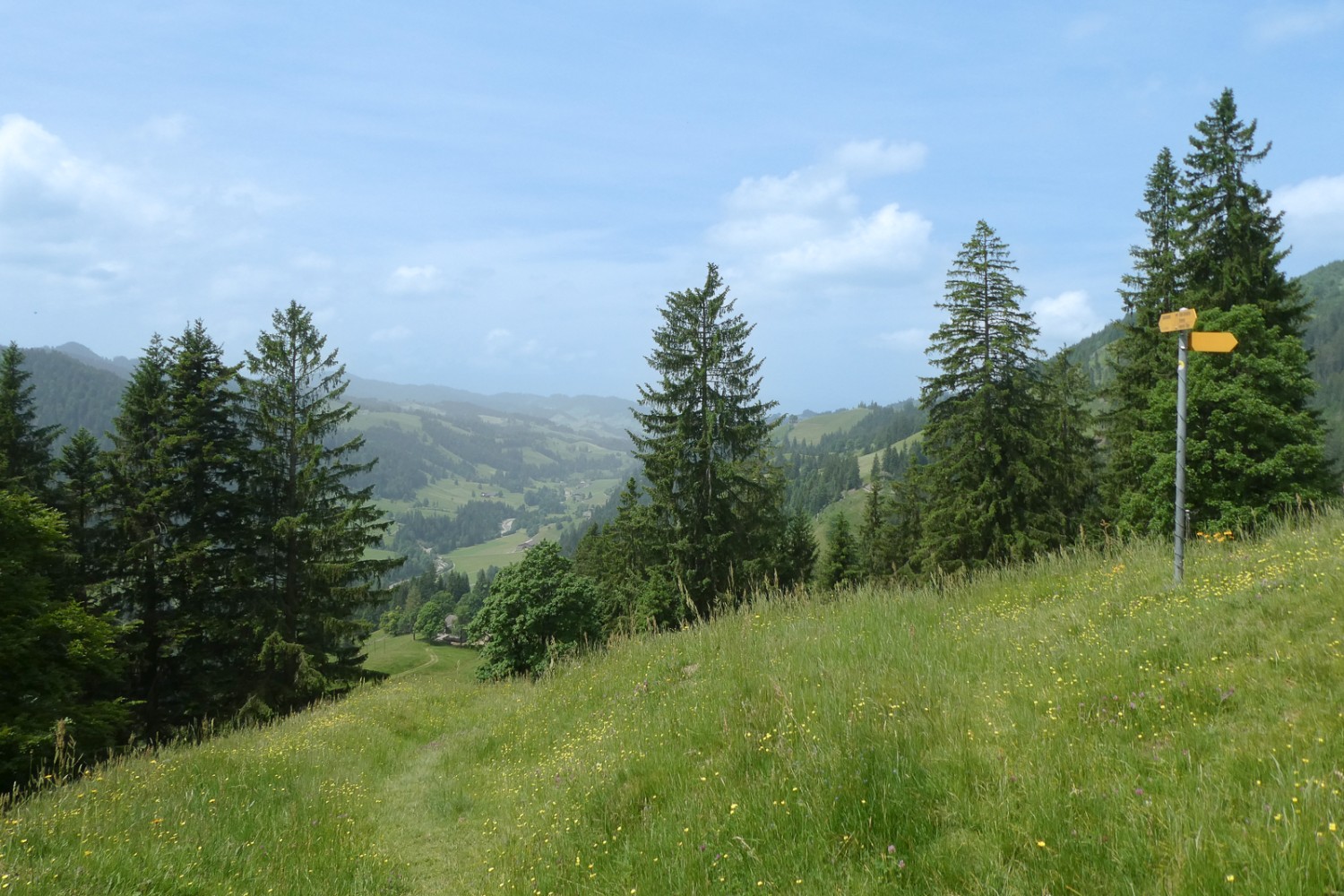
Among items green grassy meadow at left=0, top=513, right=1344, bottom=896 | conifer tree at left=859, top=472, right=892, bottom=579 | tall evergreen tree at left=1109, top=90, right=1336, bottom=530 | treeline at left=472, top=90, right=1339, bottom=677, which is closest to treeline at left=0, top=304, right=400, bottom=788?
treeline at left=472, top=90, right=1339, bottom=677

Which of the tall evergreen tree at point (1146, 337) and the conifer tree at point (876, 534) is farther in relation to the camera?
the conifer tree at point (876, 534)

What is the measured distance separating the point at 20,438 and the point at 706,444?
27.5m

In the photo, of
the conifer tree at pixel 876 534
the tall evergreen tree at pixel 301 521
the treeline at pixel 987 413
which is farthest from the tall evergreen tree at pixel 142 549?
the conifer tree at pixel 876 534

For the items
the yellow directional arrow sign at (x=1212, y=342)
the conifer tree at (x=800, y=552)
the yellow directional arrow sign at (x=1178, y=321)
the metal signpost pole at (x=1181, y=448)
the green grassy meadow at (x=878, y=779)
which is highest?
the yellow directional arrow sign at (x=1178, y=321)

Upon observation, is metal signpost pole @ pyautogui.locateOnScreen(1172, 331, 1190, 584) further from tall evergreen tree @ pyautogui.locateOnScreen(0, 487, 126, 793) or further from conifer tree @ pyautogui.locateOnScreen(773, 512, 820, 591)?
conifer tree @ pyautogui.locateOnScreen(773, 512, 820, 591)

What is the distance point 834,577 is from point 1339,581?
44.2 m

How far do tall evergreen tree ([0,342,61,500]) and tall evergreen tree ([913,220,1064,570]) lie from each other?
3601 cm

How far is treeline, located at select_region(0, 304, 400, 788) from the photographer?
77.9 ft

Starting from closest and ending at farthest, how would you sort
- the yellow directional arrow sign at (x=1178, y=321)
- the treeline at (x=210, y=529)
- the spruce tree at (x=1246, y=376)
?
the yellow directional arrow sign at (x=1178, y=321)
the spruce tree at (x=1246, y=376)
the treeline at (x=210, y=529)

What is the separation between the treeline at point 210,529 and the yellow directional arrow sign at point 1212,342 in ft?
88.8

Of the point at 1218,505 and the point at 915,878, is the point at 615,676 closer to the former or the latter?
the point at 915,878

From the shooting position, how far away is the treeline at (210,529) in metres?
23.8

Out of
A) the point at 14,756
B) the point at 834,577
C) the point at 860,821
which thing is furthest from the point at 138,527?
the point at 834,577

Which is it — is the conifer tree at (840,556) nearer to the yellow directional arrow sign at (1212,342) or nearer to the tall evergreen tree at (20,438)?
the yellow directional arrow sign at (1212,342)
